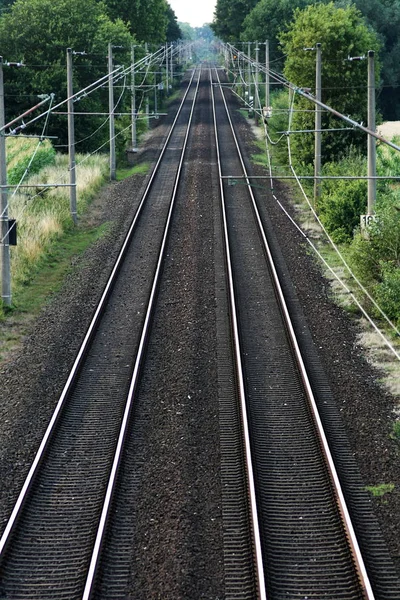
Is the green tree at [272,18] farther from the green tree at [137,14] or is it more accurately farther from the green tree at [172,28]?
the green tree at [172,28]

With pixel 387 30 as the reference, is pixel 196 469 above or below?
below

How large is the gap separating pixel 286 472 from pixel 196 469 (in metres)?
1.31

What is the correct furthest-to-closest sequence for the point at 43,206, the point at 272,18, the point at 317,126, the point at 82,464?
the point at 272,18 → the point at 43,206 → the point at 317,126 → the point at 82,464

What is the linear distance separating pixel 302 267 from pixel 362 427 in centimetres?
Answer: 1107

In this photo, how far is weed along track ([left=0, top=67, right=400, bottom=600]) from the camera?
971 cm

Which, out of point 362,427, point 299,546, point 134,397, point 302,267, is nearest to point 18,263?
point 302,267

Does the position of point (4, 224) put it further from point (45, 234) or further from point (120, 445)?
point (120, 445)

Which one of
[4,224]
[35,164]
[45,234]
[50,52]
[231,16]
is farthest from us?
[231,16]

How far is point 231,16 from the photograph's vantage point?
101m

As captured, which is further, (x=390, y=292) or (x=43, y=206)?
(x=43, y=206)

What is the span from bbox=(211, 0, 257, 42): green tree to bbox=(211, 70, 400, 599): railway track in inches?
3327

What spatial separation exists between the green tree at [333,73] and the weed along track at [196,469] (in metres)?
15.4

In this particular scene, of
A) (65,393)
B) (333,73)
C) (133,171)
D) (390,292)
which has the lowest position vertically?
(65,393)

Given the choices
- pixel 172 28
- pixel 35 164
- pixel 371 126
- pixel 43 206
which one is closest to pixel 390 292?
pixel 371 126
